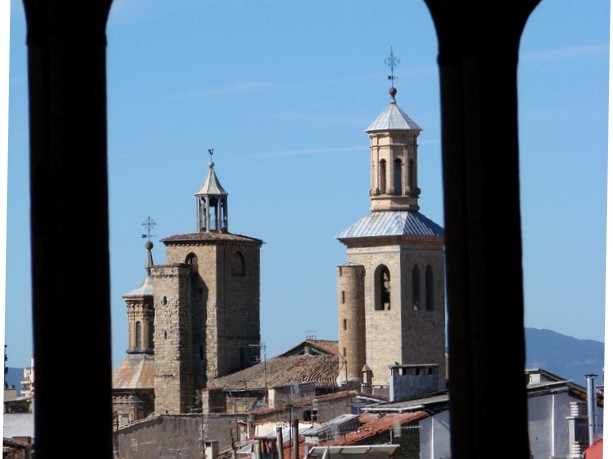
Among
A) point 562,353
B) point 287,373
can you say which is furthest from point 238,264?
point 562,353

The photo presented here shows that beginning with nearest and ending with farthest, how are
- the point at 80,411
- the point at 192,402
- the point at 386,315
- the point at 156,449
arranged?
1. the point at 80,411
2. the point at 156,449
3. the point at 386,315
4. the point at 192,402

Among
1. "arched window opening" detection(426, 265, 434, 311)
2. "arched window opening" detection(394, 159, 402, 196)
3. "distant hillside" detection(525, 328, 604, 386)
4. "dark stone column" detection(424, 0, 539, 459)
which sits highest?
"arched window opening" detection(394, 159, 402, 196)

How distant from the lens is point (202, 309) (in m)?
58.4

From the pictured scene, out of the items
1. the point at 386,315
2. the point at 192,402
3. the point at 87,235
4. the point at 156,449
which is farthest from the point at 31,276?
the point at 192,402

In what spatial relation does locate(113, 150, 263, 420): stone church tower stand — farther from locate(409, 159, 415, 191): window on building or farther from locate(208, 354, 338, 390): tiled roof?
locate(409, 159, 415, 191): window on building

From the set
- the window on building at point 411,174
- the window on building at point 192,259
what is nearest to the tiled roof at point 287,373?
the window on building at point 192,259

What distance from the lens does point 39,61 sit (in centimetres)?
333

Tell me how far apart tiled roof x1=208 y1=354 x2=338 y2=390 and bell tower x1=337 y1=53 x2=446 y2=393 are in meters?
0.65

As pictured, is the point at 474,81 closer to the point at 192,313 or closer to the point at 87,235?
the point at 87,235

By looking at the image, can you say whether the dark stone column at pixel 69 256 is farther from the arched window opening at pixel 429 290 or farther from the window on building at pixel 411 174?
the arched window opening at pixel 429 290

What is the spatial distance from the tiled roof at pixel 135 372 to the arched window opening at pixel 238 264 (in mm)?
4438

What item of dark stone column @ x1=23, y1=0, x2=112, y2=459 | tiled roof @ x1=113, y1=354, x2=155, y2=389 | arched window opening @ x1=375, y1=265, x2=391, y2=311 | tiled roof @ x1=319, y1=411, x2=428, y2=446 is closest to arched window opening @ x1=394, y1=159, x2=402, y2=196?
arched window opening @ x1=375, y1=265, x2=391, y2=311

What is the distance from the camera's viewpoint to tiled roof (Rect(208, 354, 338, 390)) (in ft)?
167

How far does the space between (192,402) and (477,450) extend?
2139 inches
